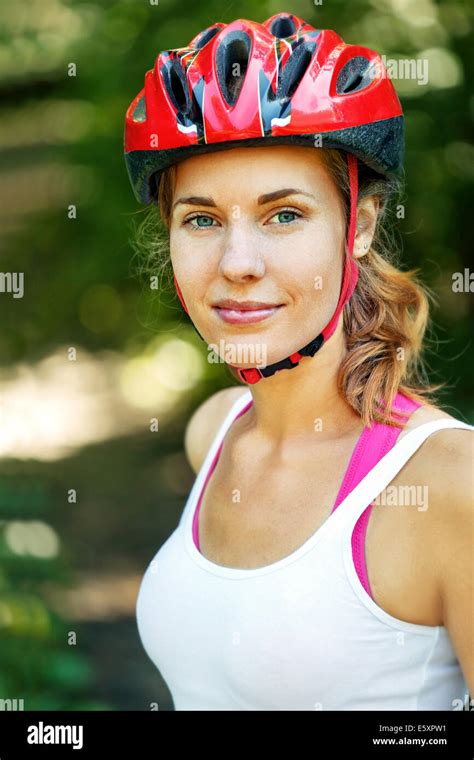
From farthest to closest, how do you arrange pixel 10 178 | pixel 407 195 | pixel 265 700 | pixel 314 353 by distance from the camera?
pixel 10 178
pixel 407 195
pixel 314 353
pixel 265 700

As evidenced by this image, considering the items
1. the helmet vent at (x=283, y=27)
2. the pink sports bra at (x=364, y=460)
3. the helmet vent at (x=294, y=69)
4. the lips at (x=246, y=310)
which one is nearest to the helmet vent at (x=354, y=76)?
the helmet vent at (x=294, y=69)

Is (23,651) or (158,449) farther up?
(158,449)

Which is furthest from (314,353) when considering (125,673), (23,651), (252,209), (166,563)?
(125,673)

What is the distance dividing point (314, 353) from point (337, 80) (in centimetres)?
73

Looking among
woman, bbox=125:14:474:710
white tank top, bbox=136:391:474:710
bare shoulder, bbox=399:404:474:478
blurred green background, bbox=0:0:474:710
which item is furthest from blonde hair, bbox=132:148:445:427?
blurred green background, bbox=0:0:474:710

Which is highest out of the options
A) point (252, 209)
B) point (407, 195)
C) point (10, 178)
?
point (10, 178)

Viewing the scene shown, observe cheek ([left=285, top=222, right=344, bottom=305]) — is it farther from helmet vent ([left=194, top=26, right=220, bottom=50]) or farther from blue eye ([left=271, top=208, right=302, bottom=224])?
helmet vent ([left=194, top=26, right=220, bottom=50])

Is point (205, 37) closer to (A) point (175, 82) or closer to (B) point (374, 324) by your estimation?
(A) point (175, 82)

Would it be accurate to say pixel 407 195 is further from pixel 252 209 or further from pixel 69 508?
pixel 69 508

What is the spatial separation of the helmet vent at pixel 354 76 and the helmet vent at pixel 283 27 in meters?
0.24

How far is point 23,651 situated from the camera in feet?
15.2

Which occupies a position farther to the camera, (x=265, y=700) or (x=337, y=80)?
(x=337, y=80)

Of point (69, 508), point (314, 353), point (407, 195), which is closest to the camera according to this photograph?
point (314, 353)

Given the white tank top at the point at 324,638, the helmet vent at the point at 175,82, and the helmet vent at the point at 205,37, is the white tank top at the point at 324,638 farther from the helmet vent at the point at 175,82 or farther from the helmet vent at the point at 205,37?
the helmet vent at the point at 205,37
